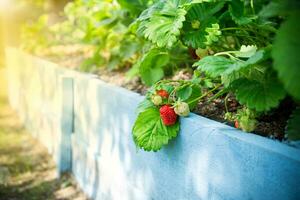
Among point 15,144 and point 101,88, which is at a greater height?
point 101,88

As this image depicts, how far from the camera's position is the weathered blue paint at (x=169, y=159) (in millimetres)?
1277

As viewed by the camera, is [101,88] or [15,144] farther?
[15,144]

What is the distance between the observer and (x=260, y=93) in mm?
1375

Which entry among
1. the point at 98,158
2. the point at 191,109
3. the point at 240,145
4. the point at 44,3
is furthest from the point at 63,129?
the point at 44,3

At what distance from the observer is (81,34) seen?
4297 millimetres

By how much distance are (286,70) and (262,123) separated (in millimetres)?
747

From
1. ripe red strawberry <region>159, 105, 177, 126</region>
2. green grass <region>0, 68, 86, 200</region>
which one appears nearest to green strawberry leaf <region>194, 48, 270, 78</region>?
ripe red strawberry <region>159, 105, 177, 126</region>

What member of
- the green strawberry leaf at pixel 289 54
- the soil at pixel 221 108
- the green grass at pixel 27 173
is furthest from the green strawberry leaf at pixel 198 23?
the green grass at pixel 27 173

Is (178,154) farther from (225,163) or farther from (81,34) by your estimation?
(81,34)

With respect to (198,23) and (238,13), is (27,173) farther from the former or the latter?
(238,13)

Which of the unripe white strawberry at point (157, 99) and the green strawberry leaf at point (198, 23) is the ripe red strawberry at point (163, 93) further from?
the green strawberry leaf at point (198, 23)

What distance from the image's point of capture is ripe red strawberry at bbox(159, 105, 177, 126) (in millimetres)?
1701

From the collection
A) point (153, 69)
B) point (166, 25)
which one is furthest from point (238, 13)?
point (153, 69)

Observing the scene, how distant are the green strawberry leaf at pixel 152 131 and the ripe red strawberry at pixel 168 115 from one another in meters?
0.03
